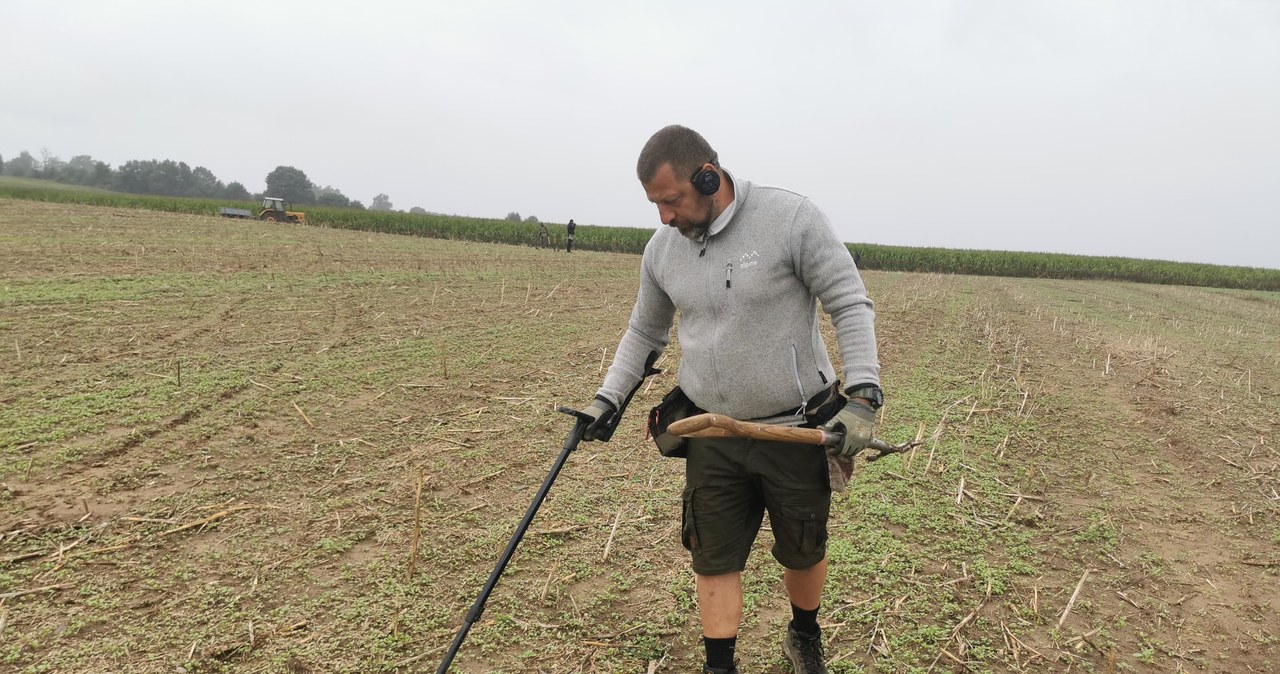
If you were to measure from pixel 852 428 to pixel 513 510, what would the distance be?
2.61 m

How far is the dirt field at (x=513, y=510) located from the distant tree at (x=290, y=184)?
72.1m

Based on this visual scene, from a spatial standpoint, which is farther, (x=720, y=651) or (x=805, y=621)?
(x=805, y=621)

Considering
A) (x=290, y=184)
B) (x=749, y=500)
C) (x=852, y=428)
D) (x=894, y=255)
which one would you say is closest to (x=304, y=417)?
(x=749, y=500)

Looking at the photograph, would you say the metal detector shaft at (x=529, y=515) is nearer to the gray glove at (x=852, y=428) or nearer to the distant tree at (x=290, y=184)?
the gray glove at (x=852, y=428)

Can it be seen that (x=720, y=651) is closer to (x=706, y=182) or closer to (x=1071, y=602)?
(x=706, y=182)

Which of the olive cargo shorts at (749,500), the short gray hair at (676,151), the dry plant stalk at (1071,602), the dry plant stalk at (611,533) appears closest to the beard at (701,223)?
the short gray hair at (676,151)

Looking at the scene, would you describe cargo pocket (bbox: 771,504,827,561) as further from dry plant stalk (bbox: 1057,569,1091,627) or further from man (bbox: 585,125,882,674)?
dry plant stalk (bbox: 1057,569,1091,627)

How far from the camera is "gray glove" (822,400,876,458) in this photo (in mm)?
2283

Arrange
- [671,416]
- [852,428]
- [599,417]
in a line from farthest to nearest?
[599,417] < [671,416] < [852,428]

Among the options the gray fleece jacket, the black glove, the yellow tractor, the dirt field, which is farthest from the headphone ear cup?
the yellow tractor

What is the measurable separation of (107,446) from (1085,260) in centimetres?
4039

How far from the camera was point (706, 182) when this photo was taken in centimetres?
234

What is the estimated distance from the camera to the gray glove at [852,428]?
2.28 meters

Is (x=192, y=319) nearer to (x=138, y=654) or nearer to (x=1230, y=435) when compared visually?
(x=138, y=654)
